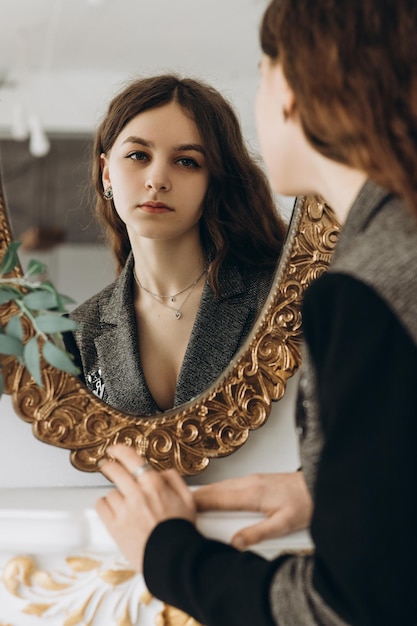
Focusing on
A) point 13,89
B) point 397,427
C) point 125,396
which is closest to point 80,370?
point 125,396

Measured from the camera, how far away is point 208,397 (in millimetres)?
1033

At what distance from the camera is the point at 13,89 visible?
0.97 meters

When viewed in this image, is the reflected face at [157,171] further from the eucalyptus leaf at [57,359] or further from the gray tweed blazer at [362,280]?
the gray tweed blazer at [362,280]

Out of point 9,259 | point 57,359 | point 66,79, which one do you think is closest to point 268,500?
point 57,359

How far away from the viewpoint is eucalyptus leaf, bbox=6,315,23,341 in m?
0.95

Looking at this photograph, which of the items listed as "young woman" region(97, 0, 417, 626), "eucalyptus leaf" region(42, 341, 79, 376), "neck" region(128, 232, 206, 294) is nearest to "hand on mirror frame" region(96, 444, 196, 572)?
"young woman" region(97, 0, 417, 626)

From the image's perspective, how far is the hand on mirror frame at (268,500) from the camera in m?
0.89

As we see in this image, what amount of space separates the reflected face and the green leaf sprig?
0.12 metres

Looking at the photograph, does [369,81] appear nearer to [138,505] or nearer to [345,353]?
[345,353]

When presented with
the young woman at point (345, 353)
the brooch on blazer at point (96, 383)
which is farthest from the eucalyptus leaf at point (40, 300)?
the young woman at point (345, 353)

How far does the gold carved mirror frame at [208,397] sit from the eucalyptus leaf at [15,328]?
0.11ft

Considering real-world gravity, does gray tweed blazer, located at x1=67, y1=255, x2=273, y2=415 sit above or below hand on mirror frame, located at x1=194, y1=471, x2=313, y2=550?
above

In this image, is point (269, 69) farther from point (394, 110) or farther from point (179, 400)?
point (179, 400)

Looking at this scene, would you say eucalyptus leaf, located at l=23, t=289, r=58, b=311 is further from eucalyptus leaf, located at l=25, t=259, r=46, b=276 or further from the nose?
the nose
